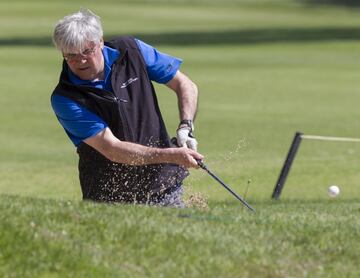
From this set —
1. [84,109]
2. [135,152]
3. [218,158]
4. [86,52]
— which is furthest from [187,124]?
[218,158]

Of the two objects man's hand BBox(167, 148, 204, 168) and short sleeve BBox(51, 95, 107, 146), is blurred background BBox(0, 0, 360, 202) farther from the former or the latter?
man's hand BBox(167, 148, 204, 168)

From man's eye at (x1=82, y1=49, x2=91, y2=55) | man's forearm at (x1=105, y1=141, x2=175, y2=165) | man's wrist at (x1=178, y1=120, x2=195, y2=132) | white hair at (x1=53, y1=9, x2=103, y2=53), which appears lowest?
man's forearm at (x1=105, y1=141, x2=175, y2=165)

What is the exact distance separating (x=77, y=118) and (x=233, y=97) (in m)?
16.8

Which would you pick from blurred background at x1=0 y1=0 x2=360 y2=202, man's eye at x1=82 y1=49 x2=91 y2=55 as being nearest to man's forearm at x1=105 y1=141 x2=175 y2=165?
man's eye at x1=82 y1=49 x2=91 y2=55

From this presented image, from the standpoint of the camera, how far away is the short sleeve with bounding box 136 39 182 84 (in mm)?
7691

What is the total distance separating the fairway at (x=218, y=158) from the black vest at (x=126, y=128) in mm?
454

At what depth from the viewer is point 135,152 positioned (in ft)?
23.5

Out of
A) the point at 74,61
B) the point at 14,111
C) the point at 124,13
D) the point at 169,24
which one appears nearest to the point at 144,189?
the point at 74,61

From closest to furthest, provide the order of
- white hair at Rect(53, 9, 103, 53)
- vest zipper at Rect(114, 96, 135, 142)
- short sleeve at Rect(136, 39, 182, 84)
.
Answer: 1. white hair at Rect(53, 9, 103, 53)
2. vest zipper at Rect(114, 96, 135, 142)
3. short sleeve at Rect(136, 39, 182, 84)

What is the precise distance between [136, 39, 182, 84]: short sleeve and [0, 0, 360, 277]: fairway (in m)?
1.01

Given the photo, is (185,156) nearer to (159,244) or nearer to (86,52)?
(86,52)

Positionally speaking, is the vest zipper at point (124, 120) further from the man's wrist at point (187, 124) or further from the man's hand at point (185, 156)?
the man's hand at point (185, 156)

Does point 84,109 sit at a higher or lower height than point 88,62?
lower

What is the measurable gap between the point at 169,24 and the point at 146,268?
138ft
